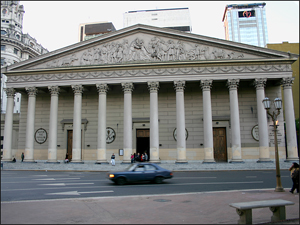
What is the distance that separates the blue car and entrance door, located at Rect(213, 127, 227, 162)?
18.0 m

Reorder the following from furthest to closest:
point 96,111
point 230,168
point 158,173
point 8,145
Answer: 1. point 96,111
2. point 8,145
3. point 230,168
4. point 158,173

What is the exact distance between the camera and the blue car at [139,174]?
622 inches

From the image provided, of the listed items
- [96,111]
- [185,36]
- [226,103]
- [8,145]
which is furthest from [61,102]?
[226,103]

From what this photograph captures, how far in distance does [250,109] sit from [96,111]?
19.6 meters

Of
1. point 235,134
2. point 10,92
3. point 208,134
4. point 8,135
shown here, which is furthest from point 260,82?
point 8,135

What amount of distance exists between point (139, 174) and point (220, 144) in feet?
64.4

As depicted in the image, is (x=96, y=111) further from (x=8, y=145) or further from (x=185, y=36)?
(x=185, y=36)

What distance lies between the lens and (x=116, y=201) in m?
10.3

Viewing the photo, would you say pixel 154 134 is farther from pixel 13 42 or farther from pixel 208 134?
pixel 13 42

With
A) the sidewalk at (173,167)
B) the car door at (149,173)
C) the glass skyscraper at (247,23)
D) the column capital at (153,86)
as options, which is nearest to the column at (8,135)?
the sidewalk at (173,167)

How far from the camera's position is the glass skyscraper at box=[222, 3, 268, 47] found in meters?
145

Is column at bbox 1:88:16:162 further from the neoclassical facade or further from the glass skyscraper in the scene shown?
the glass skyscraper

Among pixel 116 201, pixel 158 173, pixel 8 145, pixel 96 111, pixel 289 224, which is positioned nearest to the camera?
pixel 289 224

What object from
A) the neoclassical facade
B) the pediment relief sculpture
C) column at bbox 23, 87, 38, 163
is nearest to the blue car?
the neoclassical facade
